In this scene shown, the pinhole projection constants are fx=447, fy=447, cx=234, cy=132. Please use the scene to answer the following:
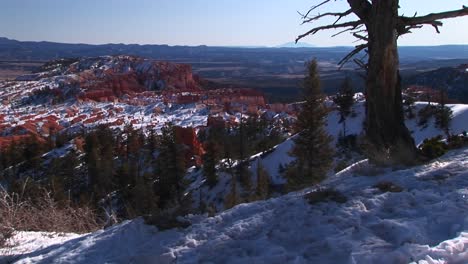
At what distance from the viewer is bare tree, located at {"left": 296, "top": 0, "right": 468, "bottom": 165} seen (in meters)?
8.01

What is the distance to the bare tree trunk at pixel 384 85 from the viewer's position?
8.01 m

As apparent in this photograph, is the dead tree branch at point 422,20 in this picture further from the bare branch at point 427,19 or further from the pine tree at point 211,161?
the pine tree at point 211,161

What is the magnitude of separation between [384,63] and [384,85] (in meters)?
0.41

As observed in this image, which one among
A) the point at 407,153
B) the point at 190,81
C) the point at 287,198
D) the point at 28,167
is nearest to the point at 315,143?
the point at 407,153

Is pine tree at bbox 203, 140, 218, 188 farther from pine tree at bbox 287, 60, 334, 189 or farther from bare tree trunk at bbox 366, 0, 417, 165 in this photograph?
bare tree trunk at bbox 366, 0, 417, 165

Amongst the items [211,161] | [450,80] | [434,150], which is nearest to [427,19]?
[434,150]

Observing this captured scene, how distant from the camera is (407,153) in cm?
717

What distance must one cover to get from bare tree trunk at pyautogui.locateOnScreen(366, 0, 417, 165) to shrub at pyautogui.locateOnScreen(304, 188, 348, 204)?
2.84m

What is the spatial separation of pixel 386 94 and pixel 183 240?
5232mm

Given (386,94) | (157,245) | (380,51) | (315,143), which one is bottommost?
(315,143)

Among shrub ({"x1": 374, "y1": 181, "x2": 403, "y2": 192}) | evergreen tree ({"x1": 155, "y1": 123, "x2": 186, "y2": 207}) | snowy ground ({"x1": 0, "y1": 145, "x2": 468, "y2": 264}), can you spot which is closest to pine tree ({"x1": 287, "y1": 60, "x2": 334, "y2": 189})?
evergreen tree ({"x1": 155, "y1": 123, "x2": 186, "y2": 207})

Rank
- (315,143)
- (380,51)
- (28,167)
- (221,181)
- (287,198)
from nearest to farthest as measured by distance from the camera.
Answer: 1. (287,198)
2. (380,51)
3. (315,143)
4. (221,181)
5. (28,167)

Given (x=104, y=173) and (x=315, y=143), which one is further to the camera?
(x=104, y=173)

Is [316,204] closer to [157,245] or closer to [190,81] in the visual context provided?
[157,245]
